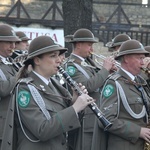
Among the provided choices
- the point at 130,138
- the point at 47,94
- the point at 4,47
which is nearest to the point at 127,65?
the point at 130,138

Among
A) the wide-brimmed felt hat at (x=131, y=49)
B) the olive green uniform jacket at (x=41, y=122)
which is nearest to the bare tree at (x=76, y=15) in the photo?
the wide-brimmed felt hat at (x=131, y=49)

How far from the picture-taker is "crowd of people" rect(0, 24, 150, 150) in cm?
461

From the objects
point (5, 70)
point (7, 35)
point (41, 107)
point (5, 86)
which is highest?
point (7, 35)

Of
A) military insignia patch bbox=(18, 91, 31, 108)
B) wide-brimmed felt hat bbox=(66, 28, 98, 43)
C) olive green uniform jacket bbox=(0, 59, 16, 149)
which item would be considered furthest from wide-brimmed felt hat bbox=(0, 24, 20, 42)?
military insignia patch bbox=(18, 91, 31, 108)

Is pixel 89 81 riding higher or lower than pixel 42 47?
lower

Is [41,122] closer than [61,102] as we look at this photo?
Yes

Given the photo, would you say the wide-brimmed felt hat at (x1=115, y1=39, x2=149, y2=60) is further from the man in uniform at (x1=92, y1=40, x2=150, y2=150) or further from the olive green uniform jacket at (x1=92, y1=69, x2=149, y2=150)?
the olive green uniform jacket at (x1=92, y1=69, x2=149, y2=150)

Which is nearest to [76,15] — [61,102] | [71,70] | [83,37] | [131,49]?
[83,37]

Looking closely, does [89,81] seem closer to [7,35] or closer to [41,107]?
[7,35]

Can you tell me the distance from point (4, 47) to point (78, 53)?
1.20 meters

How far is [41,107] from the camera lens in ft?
15.2

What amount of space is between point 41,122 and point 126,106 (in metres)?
1.14

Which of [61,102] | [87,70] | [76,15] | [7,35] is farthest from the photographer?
[76,15]

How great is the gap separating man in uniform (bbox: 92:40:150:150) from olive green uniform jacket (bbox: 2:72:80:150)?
0.71 meters
